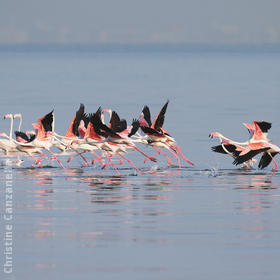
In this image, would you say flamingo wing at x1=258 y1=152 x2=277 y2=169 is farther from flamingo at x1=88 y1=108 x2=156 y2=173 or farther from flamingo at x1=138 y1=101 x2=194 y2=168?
flamingo at x1=88 y1=108 x2=156 y2=173

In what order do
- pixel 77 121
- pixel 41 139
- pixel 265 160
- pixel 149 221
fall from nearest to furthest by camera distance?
pixel 149 221
pixel 265 160
pixel 41 139
pixel 77 121

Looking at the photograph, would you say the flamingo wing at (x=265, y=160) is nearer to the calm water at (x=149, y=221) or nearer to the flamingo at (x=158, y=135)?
the calm water at (x=149, y=221)

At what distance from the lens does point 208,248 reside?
44.4 ft

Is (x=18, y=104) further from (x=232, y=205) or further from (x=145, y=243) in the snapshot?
(x=145, y=243)

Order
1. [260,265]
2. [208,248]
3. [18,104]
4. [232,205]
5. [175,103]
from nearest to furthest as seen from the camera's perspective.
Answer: [260,265]
[208,248]
[232,205]
[18,104]
[175,103]

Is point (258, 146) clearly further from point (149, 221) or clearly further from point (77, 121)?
point (149, 221)

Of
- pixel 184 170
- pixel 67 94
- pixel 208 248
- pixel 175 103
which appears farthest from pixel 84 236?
pixel 67 94

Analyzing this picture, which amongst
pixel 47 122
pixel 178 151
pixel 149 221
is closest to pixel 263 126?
pixel 178 151

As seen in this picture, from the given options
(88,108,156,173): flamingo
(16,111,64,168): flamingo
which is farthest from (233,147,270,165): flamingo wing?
(16,111,64,168): flamingo

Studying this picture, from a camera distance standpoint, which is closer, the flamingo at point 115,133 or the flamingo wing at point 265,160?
the flamingo at point 115,133

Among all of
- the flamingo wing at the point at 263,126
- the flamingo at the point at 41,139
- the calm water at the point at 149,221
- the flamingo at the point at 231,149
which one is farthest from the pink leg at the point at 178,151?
the flamingo at the point at 41,139

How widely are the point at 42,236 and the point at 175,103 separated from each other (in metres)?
29.4

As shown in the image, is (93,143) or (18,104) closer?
(93,143)

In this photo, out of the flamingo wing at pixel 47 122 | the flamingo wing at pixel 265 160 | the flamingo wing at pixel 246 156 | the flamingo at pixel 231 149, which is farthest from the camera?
the flamingo wing at pixel 47 122
